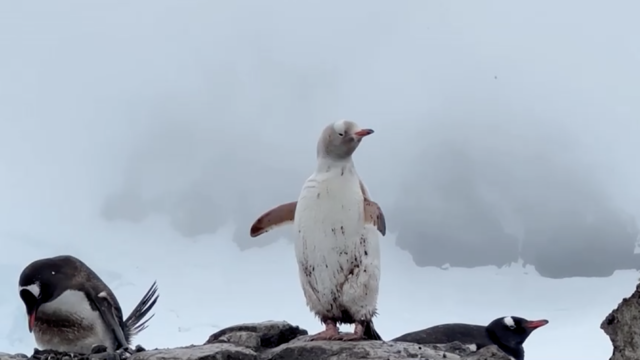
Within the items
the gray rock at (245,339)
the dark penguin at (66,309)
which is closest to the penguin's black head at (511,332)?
the gray rock at (245,339)

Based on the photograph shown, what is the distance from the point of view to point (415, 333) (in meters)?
5.62

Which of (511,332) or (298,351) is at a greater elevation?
(511,332)

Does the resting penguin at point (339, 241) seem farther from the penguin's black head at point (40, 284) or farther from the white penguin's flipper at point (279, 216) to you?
the penguin's black head at point (40, 284)

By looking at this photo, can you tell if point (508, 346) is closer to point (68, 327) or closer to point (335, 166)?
point (335, 166)

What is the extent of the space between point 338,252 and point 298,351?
0.59 metres

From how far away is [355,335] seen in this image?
3.97m

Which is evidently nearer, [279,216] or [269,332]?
[269,332]

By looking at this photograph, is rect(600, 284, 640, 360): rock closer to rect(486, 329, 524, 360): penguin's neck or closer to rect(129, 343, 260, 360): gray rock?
rect(129, 343, 260, 360): gray rock

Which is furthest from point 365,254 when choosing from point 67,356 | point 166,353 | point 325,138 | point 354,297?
point 67,356

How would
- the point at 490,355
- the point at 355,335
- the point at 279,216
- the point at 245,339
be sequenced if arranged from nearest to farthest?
the point at 490,355 < the point at 355,335 < the point at 245,339 < the point at 279,216

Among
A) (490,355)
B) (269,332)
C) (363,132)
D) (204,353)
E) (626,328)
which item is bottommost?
(626,328)

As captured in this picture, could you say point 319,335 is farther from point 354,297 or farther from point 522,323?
point 522,323

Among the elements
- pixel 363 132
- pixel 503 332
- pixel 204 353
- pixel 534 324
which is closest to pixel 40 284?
pixel 204 353

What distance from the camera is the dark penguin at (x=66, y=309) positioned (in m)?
4.79
